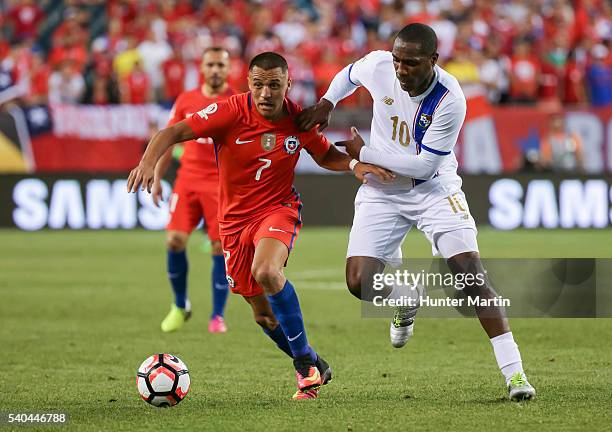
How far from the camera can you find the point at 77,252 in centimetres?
1731

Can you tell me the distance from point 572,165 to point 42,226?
9.19m

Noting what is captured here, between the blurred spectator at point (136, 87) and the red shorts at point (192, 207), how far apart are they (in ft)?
37.1

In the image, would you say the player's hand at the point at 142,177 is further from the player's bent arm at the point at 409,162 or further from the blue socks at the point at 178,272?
the blue socks at the point at 178,272

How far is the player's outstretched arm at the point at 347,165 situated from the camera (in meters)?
7.32

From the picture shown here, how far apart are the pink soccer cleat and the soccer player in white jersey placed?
111 inches

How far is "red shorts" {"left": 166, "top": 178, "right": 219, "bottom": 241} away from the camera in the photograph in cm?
1053

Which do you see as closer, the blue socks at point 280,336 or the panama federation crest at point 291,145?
the panama federation crest at point 291,145

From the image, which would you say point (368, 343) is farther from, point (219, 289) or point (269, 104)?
point (269, 104)

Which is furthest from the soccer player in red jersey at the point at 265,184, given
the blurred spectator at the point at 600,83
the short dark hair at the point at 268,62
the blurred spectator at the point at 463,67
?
the blurred spectator at the point at 600,83

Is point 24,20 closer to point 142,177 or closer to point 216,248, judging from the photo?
point 216,248

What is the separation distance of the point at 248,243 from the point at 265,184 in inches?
15.6

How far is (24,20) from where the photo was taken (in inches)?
1007

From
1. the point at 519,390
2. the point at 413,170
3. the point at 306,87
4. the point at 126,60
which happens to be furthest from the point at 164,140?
the point at 126,60

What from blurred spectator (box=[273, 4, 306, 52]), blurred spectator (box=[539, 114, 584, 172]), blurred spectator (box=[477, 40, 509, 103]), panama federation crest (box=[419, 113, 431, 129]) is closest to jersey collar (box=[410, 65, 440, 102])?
panama federation crest (box=[419, 113, 431, 129])
